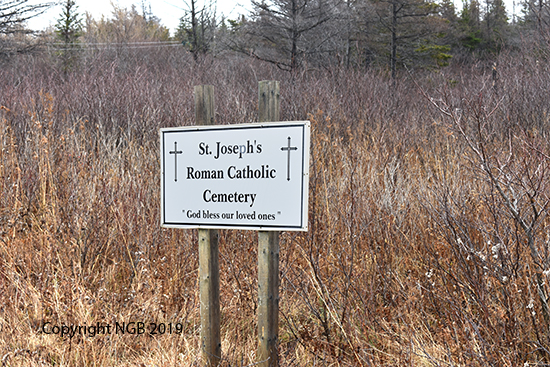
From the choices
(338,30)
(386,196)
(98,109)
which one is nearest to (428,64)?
(338,30)

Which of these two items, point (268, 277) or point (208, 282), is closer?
point (268, 277)

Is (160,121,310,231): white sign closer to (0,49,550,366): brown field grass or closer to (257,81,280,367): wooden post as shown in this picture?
(257,81,280,367): wooden post

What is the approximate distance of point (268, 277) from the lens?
7.07ft

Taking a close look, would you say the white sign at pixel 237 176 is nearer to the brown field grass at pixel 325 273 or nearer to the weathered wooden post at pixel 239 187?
the weathered wooden post at pixel 239 187

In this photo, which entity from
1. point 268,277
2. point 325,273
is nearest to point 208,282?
point 268,277

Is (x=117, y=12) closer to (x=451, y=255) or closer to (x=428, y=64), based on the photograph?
(x=428, y=64)

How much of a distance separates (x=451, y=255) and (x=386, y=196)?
2.48 feet

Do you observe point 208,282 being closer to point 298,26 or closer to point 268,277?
point 268,277

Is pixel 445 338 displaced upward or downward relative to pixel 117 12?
downward

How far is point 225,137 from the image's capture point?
2.13 m

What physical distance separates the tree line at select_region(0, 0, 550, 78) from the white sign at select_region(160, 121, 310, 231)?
1453 millimetres

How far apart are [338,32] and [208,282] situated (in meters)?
11.6

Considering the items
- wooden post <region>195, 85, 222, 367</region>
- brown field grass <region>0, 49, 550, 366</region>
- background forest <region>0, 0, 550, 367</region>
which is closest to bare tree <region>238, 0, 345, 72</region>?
background forest <region>0, 0, 550, 367</region>

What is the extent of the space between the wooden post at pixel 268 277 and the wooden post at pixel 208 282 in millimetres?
245
